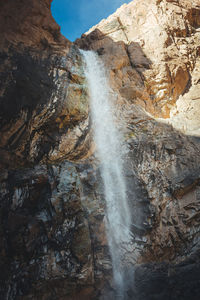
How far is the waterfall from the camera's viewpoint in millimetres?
7031

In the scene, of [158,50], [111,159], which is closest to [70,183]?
[111,159]

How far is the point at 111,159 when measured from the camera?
8.34m

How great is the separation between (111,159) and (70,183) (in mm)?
2327

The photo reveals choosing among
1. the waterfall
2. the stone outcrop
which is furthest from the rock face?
the stone outcrop

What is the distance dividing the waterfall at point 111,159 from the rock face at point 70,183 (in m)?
0.32

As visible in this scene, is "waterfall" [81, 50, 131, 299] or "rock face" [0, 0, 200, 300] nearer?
"rock face" [0, 0, 200, 300]

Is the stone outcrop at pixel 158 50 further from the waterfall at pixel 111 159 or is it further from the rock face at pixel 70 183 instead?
the rock face at pixel 70 183

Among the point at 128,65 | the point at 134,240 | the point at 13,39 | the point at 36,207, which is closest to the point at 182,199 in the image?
the point at 134,240

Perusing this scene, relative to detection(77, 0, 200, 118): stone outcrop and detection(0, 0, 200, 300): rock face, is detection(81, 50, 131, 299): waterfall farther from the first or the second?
detection(77, 0, 200, 118): stone outcrop

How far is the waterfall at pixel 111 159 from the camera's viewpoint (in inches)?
277

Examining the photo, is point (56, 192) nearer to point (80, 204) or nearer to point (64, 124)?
point (80, 204)

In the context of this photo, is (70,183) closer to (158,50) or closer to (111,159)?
(111,159)

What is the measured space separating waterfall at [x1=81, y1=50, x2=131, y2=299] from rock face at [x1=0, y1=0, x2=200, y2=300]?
320 millimetres

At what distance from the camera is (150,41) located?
11.1 metres
